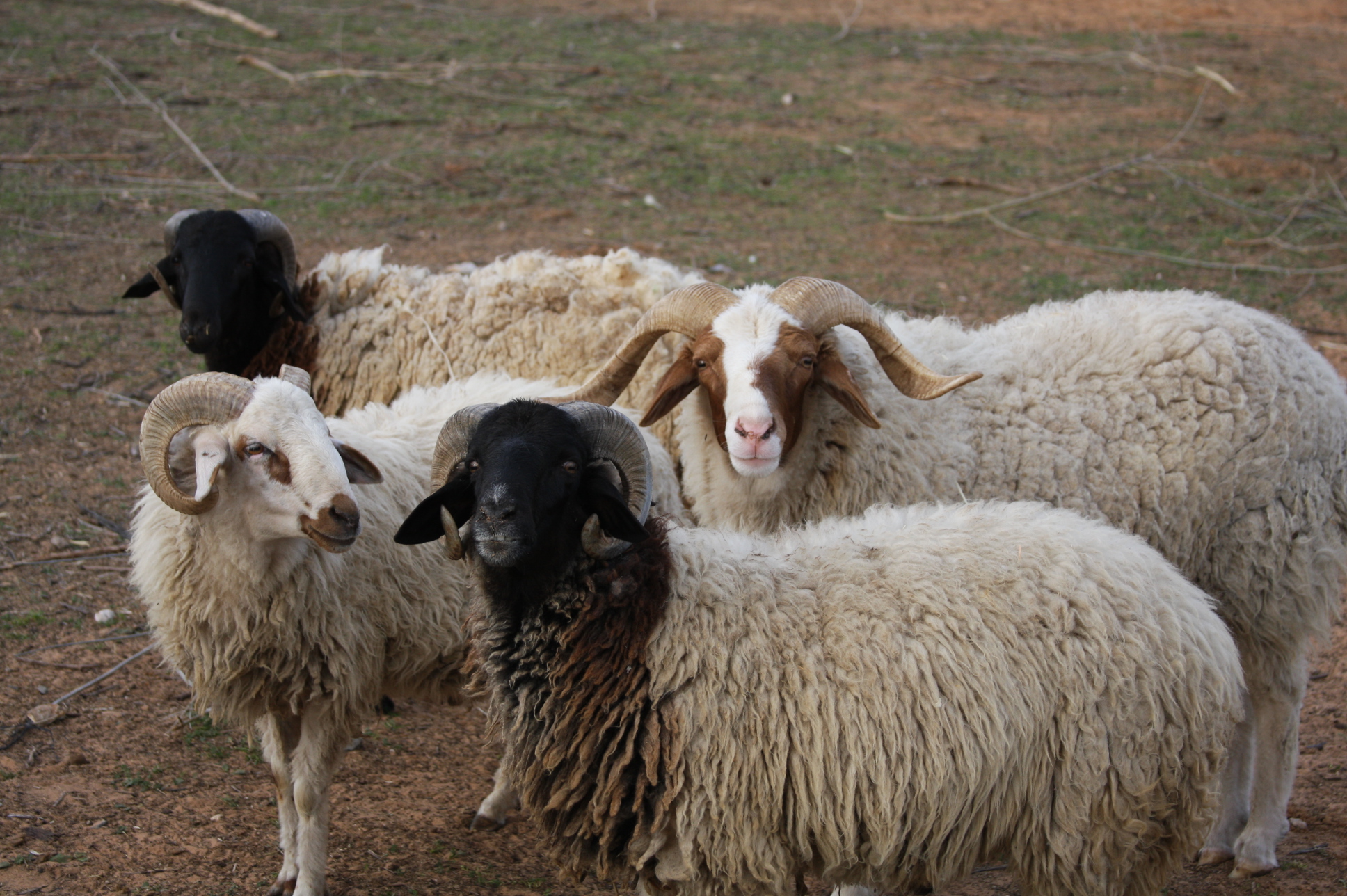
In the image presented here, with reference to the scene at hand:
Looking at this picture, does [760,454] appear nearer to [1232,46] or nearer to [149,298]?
[149,298]

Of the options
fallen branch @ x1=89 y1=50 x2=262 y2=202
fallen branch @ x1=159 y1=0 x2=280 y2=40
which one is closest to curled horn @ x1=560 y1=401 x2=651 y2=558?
fallen branch @ x1=89 y1=50 x2=262 y2=202

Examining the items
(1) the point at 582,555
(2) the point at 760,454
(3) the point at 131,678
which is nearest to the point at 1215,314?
(2) the point at 760,454

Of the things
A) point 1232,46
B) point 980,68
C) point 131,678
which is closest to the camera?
point 131,678

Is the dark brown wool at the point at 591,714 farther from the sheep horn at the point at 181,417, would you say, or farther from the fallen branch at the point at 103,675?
the fallen branch at the point at 103,675

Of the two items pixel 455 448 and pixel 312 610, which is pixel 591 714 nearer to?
pixel 455 448

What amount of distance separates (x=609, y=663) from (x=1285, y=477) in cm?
304

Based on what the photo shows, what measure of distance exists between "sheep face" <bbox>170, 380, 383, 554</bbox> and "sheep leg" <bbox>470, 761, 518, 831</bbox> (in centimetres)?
141

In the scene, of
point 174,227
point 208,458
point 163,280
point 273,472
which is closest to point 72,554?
point 163,280

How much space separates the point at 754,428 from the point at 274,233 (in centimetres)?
346

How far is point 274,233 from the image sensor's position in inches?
252

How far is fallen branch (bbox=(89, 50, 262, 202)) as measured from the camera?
36.3 ft

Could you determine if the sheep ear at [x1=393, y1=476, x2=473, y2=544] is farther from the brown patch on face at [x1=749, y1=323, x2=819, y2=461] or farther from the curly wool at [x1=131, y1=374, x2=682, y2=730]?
the brown patch on face at [x1=749, y1=323, x2=819, y2=461]

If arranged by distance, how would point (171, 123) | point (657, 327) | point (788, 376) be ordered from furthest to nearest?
1. point (171, 123)
2. point (657, 327)
3. point (788, 376)

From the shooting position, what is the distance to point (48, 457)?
7125 mm
